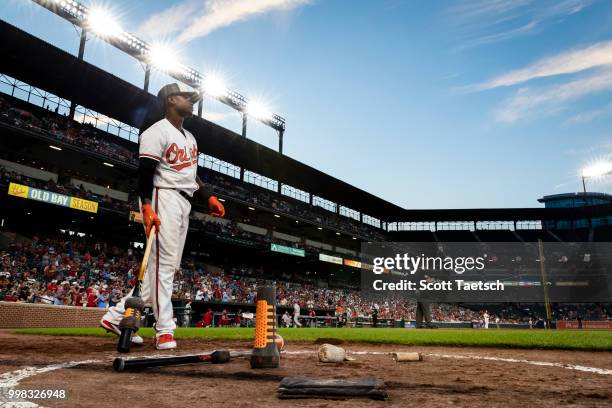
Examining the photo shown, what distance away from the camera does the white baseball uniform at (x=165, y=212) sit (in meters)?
4.64

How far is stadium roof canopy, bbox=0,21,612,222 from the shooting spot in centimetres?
2448

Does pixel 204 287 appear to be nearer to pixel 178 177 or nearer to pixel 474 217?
pixel 178 177

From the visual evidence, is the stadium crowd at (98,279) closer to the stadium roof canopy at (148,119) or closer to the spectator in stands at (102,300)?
the spectator in stands at (102,300)

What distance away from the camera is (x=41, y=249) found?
22531mm

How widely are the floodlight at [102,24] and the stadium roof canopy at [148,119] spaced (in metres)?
4.55

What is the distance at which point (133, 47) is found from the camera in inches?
1216

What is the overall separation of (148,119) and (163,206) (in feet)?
3.88

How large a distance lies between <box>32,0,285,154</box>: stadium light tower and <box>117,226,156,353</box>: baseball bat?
92.2 ft

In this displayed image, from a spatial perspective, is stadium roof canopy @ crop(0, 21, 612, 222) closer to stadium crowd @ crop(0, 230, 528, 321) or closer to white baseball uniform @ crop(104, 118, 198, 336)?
white baseball uniform @ crop(104, 118, 198, 336)

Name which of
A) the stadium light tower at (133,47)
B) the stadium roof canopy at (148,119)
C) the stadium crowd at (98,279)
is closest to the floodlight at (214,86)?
the stadium light tower at (133,47)

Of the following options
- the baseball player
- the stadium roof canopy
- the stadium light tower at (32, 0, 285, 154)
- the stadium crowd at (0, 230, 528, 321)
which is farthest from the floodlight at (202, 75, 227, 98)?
the baseball player

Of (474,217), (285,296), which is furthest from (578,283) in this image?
(285,296)

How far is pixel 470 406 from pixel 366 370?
1731mm

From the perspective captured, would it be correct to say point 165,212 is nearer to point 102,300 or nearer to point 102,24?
point 102,300
